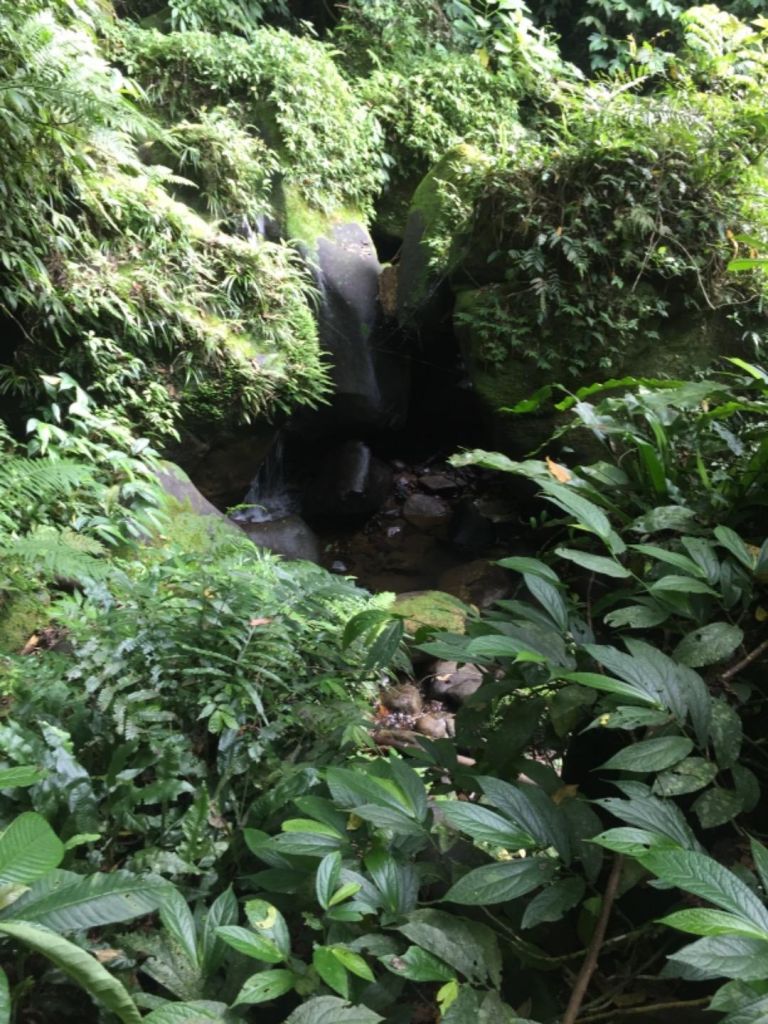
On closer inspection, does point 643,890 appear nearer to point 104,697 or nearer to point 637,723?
point 637,723

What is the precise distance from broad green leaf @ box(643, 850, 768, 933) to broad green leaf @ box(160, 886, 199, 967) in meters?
0.73

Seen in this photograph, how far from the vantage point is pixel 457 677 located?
4344 millimetres

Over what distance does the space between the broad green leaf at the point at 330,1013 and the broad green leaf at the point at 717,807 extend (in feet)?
1.78

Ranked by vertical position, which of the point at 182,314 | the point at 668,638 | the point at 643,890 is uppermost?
the point at 182,314

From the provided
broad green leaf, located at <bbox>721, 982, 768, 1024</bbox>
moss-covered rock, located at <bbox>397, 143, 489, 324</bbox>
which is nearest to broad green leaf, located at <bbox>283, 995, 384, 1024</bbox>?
broad green leaf, located at <bbox>721, 982, 768, 1024</bbox>

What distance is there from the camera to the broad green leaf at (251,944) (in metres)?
0.97

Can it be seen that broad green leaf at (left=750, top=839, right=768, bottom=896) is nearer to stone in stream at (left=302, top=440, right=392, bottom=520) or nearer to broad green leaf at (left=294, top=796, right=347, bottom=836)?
broad green leaf at (left=294, top=796, right=347, bottom=836)

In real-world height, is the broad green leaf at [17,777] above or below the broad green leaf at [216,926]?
above

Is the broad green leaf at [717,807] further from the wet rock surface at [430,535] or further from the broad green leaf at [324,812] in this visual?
the wet rock surface at [430,535]

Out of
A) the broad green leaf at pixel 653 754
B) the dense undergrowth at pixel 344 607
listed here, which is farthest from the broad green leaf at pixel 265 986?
the broad green leaf at pixel 653 754

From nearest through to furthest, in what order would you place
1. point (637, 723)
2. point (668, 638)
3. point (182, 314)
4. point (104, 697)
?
1. point (637, 723)
2. point (668, 638)
3. point (104, 697)
4. point (182, 314)

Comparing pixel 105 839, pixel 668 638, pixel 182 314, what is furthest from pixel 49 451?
pixel 668 638

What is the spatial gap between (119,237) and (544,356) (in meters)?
3.09

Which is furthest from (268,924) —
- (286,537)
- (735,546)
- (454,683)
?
(286,537)
